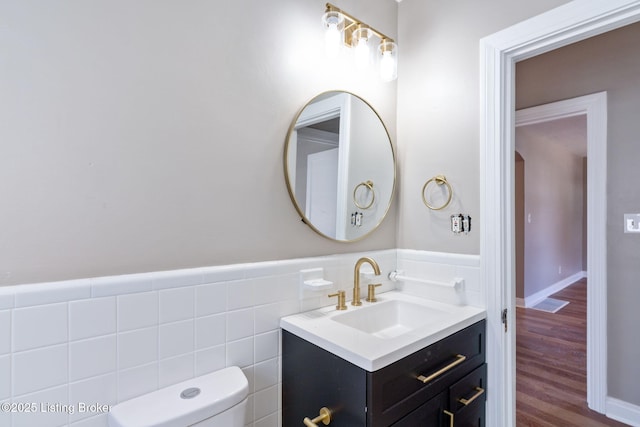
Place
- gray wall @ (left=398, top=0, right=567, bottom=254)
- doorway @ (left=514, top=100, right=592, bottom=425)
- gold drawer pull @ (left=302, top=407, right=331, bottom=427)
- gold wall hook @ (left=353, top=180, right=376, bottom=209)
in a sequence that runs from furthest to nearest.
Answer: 1. doorway @ (left=514, top=100, right=592, bottom=425)
2. gold wall hook @ (left=353, top=180, right=376, bottom=209)
3. gray wall @ (left=398, top=0, right=567, bottom=254)
4. gold drawer pull @ (left=302, top=407, right=331, bottom=427)

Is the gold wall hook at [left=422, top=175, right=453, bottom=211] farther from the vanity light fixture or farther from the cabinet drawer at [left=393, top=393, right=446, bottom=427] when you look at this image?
the cabinet drawer at [left=393, top=393, right=446, bottom=427]

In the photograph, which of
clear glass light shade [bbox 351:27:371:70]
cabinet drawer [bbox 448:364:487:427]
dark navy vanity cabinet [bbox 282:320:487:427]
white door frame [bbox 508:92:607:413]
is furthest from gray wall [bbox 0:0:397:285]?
white door frame [bbox 508:92:607:413]

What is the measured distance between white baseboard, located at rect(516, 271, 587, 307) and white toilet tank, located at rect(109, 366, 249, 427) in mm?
4274

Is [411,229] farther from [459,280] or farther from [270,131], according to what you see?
[270,131]

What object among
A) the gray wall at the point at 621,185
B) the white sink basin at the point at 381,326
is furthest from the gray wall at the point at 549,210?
the white sink basin at the point at 381,326

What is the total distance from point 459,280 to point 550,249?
4.46m

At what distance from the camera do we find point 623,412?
1942 mm

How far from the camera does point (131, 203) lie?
0.97 meters

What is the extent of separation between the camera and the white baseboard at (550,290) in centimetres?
424

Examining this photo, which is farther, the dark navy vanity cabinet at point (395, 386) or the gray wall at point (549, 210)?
the gray wall at point (549, 210)

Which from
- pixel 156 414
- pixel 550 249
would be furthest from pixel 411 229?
pixel 550 249

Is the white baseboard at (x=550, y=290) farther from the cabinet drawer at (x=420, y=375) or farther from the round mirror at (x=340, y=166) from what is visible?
the round mirror at (x=340, y=166)

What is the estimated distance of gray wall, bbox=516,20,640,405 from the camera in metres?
1.93

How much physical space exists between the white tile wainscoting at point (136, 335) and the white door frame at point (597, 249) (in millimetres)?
1905
